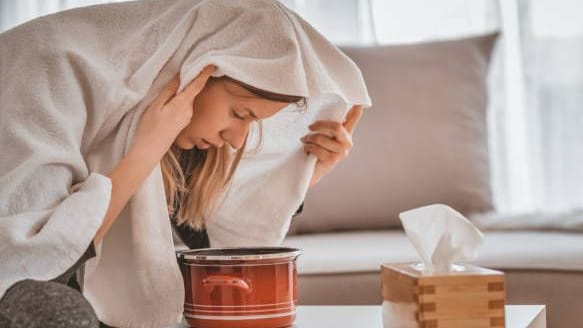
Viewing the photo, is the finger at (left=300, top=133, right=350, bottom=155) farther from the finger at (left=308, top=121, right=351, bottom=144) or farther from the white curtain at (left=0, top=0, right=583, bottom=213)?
the white curtain at (left=0, top=0, right=583, bottom=213)

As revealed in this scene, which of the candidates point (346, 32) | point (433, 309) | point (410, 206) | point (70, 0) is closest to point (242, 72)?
point (433, 309)

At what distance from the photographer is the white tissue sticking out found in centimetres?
97

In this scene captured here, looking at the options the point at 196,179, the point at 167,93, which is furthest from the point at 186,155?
the point at 167,93

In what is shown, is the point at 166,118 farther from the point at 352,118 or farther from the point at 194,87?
the point at 352,118

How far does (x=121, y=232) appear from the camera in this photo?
1.17 m

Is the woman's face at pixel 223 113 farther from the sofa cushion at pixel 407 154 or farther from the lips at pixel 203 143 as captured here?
the sofa cushion at pixel 407 154

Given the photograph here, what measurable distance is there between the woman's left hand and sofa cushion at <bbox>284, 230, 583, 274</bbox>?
10.0 inches

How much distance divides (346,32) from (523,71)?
0.48m

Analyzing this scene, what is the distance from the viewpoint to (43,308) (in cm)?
77

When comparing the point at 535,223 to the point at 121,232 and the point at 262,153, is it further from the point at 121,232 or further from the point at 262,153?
the point at 121,232

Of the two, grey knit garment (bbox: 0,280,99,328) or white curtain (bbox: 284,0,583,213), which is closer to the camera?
grey knit garment (bbox: 0,280,99,328)

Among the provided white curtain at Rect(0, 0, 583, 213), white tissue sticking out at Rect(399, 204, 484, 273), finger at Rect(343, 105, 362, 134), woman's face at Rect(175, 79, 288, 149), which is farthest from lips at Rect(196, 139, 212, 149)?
white curtain at Rect(0, 0, 583, 213)

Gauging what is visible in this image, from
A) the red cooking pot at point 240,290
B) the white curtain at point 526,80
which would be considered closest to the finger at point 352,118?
the red cooking pot at point 240,290

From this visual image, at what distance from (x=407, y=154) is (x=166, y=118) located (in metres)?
1.03
